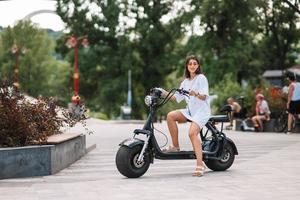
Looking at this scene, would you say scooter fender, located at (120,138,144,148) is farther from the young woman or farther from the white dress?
the young woman

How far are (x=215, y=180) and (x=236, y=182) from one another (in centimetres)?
34

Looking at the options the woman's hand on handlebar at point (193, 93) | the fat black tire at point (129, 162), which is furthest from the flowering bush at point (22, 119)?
the woman's hand on handlebar at point (193, 93)

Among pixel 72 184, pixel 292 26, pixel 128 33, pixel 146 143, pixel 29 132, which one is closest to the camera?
pixel 72 184

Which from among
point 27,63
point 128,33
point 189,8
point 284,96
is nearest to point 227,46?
point 189,8

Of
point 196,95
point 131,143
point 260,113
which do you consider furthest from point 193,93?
point 260,113

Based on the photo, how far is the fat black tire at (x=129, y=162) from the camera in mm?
8633

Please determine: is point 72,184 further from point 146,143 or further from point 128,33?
point 128,33

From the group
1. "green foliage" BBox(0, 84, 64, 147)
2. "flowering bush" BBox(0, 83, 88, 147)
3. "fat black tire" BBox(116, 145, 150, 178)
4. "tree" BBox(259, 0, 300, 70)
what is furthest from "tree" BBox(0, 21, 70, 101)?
"fat black tire" BBox(116, 145, 150, 178)

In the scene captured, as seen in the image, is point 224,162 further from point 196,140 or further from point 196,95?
point 196,95

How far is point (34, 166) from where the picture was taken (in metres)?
8.99

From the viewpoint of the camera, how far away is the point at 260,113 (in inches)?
859

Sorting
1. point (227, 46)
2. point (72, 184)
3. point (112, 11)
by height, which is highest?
point (112, 11)

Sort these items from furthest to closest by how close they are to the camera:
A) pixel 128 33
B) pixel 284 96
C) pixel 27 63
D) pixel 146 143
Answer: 1. pixel 27 63
2. pixel 128 33
3. pixel 284 96
4. pixel 146 143

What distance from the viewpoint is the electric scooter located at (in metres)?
8.66
